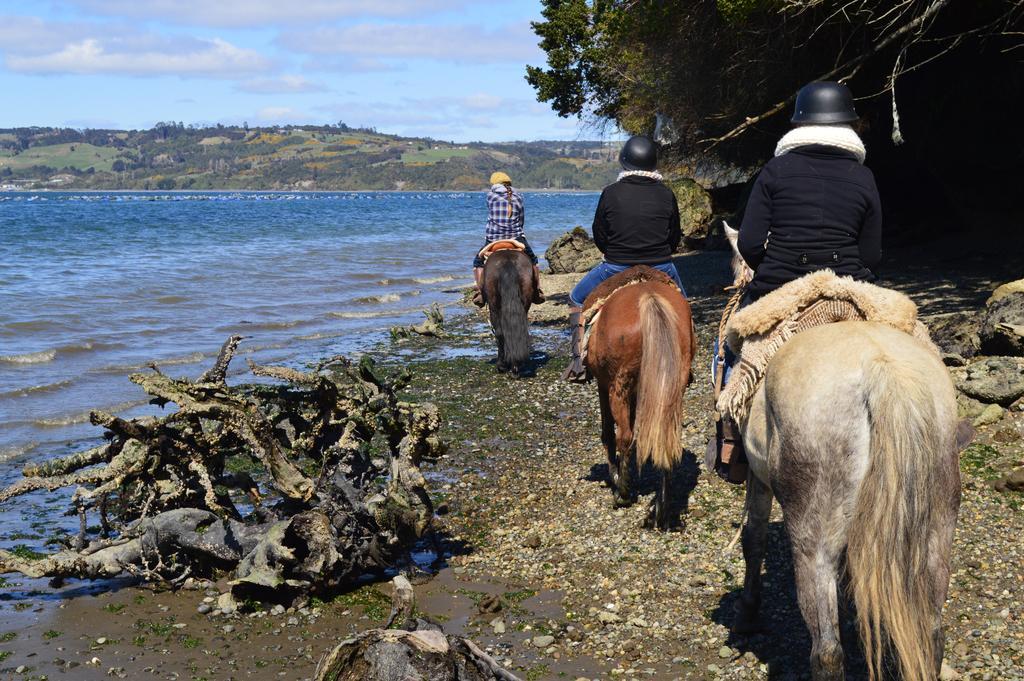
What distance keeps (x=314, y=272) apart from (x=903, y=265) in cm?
2170

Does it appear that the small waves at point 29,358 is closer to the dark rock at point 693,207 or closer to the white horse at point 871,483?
the white horse at point 871,483

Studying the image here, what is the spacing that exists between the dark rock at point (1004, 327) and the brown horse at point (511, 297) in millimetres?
6190

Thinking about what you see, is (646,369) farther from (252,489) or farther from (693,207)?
(693,207)

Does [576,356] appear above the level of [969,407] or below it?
above

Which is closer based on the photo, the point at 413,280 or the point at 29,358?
the point at 29,358

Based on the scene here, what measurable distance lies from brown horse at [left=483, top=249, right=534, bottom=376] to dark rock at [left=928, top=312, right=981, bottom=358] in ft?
18.3

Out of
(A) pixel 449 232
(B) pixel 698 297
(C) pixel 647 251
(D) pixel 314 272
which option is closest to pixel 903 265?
(B) pixel 698 297

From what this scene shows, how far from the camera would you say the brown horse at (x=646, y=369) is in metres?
7.34

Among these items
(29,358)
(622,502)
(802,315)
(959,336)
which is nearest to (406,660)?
(802,315)

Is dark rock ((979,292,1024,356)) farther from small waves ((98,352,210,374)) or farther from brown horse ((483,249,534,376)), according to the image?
small waves ((98,352,210,374))

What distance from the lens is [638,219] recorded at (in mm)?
8539

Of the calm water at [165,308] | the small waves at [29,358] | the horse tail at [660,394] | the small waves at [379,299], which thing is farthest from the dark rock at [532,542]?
the small waves at [379,299]

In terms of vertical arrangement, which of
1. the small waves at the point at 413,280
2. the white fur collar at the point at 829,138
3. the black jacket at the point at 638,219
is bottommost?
the small waves at the point at 413,280

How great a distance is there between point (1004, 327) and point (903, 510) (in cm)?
666
